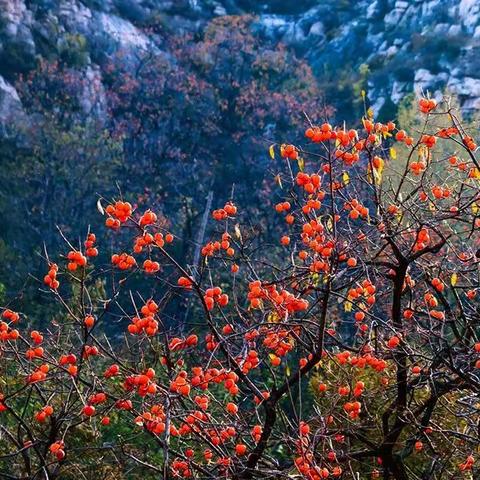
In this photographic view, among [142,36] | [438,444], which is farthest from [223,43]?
[438,444]

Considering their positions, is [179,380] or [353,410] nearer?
[179,380]

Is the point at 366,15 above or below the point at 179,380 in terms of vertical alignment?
above

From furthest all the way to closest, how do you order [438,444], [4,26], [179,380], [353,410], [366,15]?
[366,15]
[4,26]
[438,444]
[353,410]
[179,380]

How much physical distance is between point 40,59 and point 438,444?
20.7m

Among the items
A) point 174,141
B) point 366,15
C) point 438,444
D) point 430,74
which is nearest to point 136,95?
point 174,141

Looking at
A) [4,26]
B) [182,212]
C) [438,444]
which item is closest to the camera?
[438,444]

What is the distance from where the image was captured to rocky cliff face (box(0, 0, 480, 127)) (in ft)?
77.8

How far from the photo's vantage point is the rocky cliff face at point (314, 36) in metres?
23.7

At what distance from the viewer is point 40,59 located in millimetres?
22828

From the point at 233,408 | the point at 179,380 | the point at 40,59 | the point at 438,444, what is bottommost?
the point at 438,444

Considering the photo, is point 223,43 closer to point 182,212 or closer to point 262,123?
point 262,123

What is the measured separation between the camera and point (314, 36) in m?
32.6

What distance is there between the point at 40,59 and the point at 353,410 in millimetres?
20998

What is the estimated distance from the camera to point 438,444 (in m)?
5.30
